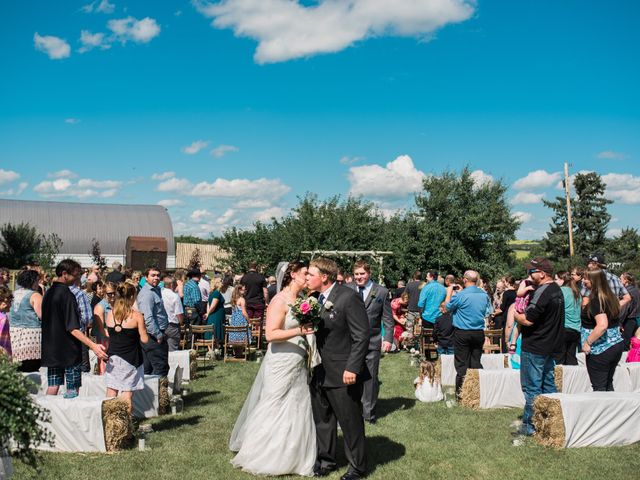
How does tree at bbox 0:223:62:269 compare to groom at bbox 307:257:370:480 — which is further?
tree at bbox 0:223:62:269

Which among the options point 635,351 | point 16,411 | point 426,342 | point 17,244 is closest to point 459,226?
point 426,342

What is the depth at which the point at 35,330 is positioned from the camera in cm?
821

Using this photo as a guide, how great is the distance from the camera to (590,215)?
50.6 m

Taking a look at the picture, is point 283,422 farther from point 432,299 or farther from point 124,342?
point 432,299

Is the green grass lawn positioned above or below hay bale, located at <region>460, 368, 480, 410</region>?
below

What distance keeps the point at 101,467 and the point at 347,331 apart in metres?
2.95

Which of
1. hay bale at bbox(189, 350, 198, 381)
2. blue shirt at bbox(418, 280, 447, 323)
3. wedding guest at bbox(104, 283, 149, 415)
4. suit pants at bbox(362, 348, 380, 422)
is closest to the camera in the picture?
wedding guest at bbox(104, 283, 149, 415)

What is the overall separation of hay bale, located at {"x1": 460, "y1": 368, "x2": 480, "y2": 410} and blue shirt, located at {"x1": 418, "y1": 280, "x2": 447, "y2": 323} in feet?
15.5

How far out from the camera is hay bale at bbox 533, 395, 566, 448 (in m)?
7.07

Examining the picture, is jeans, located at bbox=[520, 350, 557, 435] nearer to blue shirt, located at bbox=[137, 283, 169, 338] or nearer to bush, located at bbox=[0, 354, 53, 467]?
Result: blue shirt, located at bbox=[137, 283, 169, 338]

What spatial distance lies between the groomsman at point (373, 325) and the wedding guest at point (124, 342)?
2.92m

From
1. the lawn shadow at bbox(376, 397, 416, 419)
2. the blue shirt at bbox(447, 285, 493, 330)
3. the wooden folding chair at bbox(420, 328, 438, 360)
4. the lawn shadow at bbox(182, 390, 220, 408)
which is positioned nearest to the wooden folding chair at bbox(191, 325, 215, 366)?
the lawn shadow at bbox(182, 390, 220, 408)

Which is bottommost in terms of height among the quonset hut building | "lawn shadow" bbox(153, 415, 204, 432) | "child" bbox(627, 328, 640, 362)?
"lawn shadow" bbox(153, 415, 204, 432)

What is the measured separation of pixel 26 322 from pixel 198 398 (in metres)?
3.18
